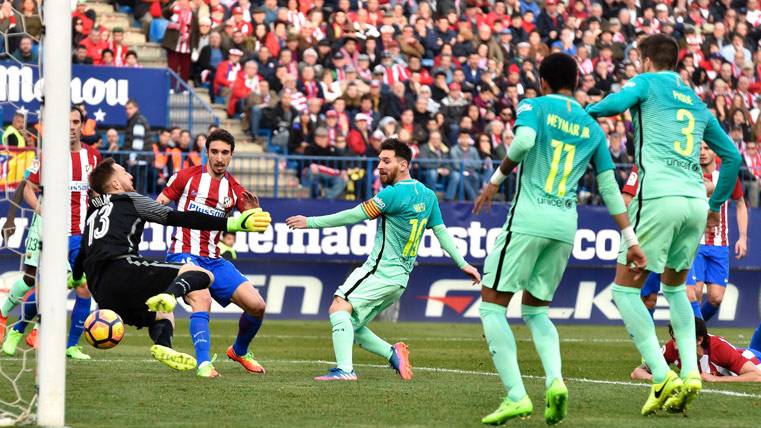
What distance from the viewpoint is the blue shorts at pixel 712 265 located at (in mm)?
15031

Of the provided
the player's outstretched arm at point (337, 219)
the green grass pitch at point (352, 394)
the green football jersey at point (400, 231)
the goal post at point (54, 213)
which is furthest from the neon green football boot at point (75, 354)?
the goal post at point (54, 213)

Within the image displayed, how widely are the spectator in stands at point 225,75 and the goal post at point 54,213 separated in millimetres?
15658

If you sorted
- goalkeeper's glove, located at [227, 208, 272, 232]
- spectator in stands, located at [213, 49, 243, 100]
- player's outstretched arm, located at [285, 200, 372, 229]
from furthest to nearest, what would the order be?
spectator in stands, located at [213, 49, 243, 100]
player's outstretched arm, located at [285, 200, 372, 229]
goalkeeper's glove, located at [227, 208, 272, 232]

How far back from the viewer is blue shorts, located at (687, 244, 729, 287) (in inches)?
592

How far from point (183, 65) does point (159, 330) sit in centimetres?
1332

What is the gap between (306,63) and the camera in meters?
23.4

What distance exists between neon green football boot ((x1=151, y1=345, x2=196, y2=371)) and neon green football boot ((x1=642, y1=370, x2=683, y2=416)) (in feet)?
11.5

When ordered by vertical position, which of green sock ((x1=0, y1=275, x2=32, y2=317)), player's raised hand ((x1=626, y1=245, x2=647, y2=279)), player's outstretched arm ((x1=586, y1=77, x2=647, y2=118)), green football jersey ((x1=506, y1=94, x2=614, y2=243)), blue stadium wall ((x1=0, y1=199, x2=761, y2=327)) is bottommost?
blue stadium wall ((x1=0, y1=199, x2=761, y2=327))

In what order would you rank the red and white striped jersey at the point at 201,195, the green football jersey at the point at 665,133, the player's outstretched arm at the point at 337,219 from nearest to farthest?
1. the green football jersey at the point at 665,133
2. the player's outstretched arm at the point at 337,219
3. the red and white striped jersey at the point at 201,195

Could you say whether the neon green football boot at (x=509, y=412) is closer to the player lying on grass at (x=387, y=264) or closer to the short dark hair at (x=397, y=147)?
the player lying on grass at (x=387, y=264)

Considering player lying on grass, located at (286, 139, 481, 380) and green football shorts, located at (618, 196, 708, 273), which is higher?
green football shorts, located at (618, 196, 708, 273)

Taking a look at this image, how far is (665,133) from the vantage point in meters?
8.60

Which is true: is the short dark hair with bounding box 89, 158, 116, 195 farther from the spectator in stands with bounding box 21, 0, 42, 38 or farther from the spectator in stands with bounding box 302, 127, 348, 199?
the spectator in stands with bounding box 302, 127, 348, 199

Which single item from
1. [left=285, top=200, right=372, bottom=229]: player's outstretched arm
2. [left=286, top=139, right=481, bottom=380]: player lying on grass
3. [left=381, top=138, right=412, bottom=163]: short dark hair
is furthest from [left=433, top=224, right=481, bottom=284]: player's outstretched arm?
[left=285, top=200, right=372, bottom=229]: player's outstretched arm
